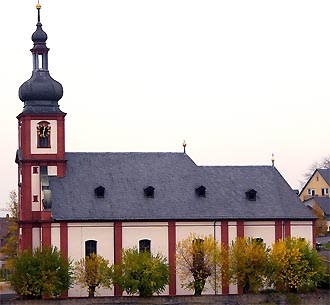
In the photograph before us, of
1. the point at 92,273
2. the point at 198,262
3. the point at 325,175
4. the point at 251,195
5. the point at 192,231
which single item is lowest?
the point at 92,273

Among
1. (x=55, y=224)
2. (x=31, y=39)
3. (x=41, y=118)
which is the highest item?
(x=31, y=39)

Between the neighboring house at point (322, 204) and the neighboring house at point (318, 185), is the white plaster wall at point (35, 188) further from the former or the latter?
the neighboring house at point (318, 185)

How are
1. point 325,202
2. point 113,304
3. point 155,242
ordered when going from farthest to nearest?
1. point 325,202
2. point 155,242
3. point 113,304

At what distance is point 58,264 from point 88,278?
2.52 meters

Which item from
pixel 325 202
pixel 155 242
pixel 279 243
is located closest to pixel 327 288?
pixel 279 243

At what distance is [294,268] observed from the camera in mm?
80438

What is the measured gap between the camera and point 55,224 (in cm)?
8081

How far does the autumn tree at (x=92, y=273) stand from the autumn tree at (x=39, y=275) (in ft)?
5.13

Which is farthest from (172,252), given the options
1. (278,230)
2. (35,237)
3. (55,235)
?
(35,237)

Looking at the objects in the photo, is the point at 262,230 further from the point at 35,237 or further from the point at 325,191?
the point at 325,191

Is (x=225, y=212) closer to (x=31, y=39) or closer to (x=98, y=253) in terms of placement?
(x=98, y=253)

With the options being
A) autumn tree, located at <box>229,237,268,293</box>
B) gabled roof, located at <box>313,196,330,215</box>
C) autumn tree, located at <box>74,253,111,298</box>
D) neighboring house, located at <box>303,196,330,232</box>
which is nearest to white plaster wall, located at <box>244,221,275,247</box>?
autumn tree, located at <box>229,237,268,293</box>

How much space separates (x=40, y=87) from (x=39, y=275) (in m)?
13.5

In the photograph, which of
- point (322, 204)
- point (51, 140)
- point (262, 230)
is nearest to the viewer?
point (51, 140)
